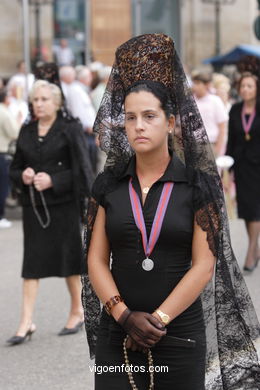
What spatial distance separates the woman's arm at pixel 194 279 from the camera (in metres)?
3.98

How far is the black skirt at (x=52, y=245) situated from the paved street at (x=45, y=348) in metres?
0.49

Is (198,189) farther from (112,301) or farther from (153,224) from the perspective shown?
(112,301)

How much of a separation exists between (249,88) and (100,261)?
19.6 feet

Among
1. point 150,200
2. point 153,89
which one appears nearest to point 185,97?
point 153,89

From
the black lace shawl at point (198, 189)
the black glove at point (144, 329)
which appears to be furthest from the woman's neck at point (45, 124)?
the black glove at point (144, 329)

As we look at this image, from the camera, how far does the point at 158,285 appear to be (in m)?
4.04

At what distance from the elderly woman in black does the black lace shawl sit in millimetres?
2994

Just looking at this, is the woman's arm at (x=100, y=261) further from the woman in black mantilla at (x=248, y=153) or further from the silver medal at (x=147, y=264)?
the woman in black mantilla at (x=248, y=153)

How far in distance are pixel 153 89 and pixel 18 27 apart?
25.7 meters

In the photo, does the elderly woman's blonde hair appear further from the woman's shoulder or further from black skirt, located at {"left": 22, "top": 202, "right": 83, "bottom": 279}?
black skirt, located at {"left": 22, "top": 202, "right": 83, "bottom": 279}

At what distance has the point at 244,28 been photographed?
3381 centimetres

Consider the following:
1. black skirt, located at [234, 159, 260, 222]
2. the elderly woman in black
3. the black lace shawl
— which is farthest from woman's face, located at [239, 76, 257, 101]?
the black lace shawl

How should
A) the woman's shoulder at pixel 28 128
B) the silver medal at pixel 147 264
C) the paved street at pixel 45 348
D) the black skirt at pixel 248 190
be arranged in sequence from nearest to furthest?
1. the silver medal at pixel 147 264
2. the paved street at pixel 45 348
3. the woman's shoulder at pixel 28 128
4. the black skirt at pixel 248 190

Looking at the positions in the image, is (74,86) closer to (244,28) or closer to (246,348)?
(246,348)
